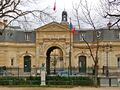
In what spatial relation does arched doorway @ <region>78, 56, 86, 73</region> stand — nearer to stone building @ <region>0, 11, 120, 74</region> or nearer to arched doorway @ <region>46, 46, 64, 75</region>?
stone building @ <region>0, 11, 120, 74</region>

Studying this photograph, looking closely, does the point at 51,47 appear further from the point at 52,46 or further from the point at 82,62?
the point at 82,62

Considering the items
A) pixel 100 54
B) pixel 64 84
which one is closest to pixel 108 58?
pixel 100 54

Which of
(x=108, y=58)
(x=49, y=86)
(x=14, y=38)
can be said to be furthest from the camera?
(x=14, y=38)

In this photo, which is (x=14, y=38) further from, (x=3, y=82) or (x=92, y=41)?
(x=3, y=82)

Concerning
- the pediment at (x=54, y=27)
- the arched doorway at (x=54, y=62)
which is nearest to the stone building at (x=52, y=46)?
the pediment at (x=54, y=27)

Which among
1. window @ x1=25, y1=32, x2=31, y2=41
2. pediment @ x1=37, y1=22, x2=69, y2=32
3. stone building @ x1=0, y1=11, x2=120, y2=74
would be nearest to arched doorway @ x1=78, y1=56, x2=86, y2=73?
stone building @ x1=0, y1=11, x2=120, y2=74

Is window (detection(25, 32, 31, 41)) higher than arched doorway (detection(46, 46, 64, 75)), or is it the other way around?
window (detection(25, 32, 31, 41))

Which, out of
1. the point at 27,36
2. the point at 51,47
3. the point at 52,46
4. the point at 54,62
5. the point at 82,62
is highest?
the point at 27,36

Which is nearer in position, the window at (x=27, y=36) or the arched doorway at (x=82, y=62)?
the arched doorway at (x=82, y=62)

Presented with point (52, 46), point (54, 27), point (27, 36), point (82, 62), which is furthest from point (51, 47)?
point (82, 62)

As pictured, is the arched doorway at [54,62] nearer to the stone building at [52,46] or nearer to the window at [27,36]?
the stone building at [52,46]

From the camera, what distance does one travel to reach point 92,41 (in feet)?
262

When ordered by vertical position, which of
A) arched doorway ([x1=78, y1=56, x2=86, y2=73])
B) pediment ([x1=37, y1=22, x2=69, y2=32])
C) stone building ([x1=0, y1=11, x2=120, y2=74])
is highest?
pediment ([x1=37, y1=22, x2=69, y2=32])

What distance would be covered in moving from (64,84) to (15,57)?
34.9 m
